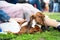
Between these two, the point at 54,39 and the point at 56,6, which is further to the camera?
the point at 56,6

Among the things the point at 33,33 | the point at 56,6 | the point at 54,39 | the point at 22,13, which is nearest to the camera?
the point at 54,39

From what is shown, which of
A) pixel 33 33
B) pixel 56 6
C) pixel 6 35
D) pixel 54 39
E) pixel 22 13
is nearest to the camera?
pixel 54 39

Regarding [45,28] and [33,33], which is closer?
[33,33]

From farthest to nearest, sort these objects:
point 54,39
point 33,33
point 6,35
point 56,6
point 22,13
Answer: point 56,6 < point 22,13 < point 33,33 < point 6,35 < point 54,39

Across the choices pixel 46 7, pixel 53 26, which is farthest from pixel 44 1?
pixel 53 26

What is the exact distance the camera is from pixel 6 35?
198 cm

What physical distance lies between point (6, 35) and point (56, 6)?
2.55 m

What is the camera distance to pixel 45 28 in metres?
2.33

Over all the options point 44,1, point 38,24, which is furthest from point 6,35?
point 44,1

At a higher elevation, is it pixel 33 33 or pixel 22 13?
pixel 22 13

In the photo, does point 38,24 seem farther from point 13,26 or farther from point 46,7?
point 46,7

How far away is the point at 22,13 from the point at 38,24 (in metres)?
0.50

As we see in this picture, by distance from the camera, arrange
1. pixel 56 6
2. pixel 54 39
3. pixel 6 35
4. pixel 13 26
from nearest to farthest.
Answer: pixel 54 39 < pixel 6 35 < pixel 13 26 < pixel 56 6

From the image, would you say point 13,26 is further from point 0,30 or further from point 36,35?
point 36,35
